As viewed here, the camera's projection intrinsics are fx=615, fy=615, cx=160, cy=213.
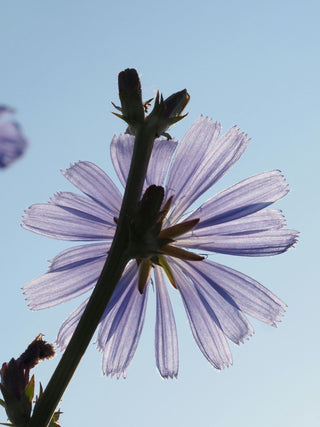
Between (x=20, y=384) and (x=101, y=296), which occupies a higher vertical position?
(x=101, y=296)

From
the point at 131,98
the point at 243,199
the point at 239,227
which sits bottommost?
the point at 239,227

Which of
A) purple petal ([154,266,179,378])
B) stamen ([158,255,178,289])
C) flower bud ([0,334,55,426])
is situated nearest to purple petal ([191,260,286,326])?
stamen ([158,255,178,289])

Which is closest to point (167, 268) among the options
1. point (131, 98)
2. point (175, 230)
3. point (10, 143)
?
point (175, 230)

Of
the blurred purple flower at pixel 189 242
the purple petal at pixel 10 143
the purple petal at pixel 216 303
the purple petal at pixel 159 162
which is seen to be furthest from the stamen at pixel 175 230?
the purple petal at pixel 10 143

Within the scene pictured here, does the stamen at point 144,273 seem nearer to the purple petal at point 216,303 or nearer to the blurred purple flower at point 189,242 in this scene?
the blurred purple flower at point 189,242

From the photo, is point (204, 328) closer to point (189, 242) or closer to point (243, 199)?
point (189, 242)

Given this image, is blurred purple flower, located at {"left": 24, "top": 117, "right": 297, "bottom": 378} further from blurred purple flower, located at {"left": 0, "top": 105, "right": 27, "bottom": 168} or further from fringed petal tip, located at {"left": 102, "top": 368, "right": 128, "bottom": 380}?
blurred purple flower, located at {"left": 0, "top": 105, "right": 27, "bottom": 168}
